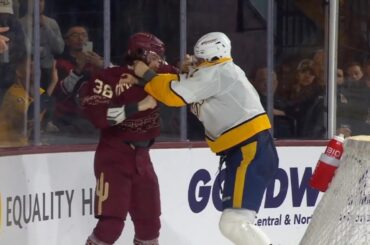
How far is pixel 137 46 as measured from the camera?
6.12 m

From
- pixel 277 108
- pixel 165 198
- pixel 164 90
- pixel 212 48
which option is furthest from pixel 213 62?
pixel 277 108

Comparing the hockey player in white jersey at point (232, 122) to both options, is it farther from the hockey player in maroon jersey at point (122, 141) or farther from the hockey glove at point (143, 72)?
the hockey player in maroon jersey at point (122, 141)

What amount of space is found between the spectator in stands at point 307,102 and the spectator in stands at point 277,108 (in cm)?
8

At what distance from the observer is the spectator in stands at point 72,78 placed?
6.59 m

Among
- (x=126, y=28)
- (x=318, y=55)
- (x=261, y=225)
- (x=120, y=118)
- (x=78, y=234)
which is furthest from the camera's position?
(x=318, y=55)

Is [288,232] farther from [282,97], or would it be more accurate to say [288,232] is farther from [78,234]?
[78,234]

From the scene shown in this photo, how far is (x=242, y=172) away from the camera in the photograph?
5.96 m

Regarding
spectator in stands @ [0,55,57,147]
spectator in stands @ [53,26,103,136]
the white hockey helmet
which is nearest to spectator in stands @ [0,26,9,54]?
spectator in stands @ [0,55,57,147]

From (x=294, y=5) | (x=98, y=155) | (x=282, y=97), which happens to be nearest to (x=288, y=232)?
(x=282, y=97)

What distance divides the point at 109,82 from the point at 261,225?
2100 mm

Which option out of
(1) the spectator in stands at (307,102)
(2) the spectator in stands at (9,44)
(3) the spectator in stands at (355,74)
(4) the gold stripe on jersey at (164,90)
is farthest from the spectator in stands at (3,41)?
(3) the spectator in stands at (355,74)

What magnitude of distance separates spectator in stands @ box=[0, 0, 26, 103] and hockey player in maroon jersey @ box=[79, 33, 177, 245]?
41 centimetres

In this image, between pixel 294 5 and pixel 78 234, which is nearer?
pixel 78 234

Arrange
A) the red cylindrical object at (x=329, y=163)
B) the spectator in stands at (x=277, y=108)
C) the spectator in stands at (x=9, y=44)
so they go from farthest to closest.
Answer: the spectator in stands at (x=277, y=108) < the spectator in stands at (x=9, y=44) < the red cylindrical object at (x=329, y=163)
